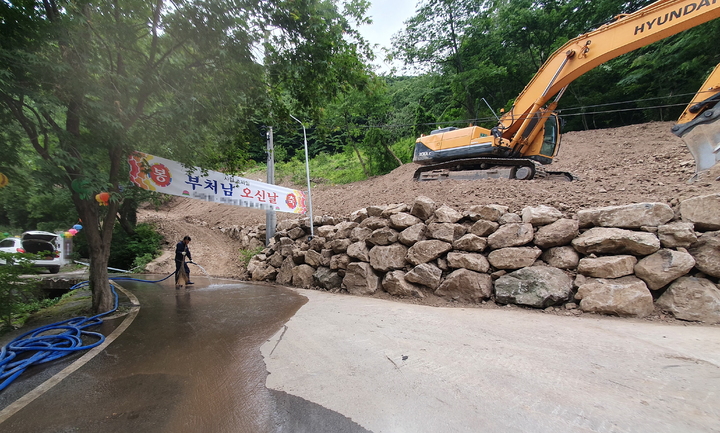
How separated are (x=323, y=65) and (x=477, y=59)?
15710mm

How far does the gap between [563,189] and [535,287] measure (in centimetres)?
277

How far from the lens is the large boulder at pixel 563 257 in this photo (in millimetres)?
4289

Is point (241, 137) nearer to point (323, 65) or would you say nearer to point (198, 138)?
point (198, 138)

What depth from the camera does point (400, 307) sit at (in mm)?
4750

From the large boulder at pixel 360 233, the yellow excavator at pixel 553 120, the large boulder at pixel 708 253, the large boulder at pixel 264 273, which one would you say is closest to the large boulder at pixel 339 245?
the large boulder at pixel 360 233

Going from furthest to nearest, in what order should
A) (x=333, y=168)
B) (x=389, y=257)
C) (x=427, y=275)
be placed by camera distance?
(x=333, y=168) < (x=389, y=257) < (x=427, y=275)

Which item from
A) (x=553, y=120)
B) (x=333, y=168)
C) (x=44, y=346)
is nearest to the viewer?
(x=44, y=346)

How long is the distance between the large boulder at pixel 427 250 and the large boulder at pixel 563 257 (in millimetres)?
1543

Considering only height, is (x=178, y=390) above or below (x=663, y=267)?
below

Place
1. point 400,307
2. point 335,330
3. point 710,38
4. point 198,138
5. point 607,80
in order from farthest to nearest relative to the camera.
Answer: point 607,80 < point 710,38 < point 400,307 < point 198,138 < point 335,330

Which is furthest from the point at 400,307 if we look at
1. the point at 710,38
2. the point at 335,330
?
the point at 710,38

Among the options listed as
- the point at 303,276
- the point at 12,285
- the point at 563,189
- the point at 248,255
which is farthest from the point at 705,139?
the point at 248,255

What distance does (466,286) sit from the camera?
188 inches

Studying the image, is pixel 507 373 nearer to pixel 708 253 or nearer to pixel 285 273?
pixel 708 253
